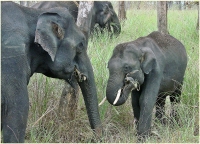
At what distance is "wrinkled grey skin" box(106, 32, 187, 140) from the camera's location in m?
4.73

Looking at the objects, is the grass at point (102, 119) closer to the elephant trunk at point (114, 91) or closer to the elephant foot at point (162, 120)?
the elephant foot at point (162, 120)

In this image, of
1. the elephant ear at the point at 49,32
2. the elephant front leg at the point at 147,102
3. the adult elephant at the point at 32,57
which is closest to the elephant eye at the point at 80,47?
the adult elephant at the point at 32,57

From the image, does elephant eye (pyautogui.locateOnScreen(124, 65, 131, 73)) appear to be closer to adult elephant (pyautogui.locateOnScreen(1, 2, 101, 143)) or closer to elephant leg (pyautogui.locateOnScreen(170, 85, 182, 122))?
adult elephant (pyautogui.locateOnScreen(1, 2, 101, 143))

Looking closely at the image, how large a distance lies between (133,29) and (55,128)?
267 inches

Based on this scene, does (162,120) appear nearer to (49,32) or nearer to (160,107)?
(160,107)

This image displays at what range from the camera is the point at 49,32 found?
4.03m

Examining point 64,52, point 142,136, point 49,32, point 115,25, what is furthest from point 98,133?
point 115,25

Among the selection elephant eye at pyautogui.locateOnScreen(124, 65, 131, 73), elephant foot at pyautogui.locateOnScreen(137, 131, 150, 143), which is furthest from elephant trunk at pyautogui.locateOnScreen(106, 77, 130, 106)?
elephant foot at pyautogui.locateOnScreen(137, 131, 150, 143)

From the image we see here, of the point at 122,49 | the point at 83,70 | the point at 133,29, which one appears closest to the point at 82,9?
the point at 122,49

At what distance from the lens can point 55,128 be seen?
16.1 feet

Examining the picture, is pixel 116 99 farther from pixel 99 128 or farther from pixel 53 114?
pixel 53 114

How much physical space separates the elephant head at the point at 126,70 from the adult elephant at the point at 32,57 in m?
0.24

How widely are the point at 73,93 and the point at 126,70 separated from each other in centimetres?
77

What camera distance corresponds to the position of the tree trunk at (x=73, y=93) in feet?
16.6
